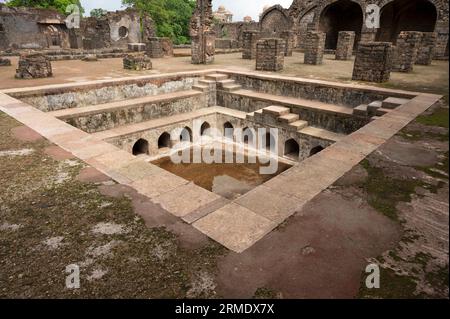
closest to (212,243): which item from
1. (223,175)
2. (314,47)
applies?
(223,175)

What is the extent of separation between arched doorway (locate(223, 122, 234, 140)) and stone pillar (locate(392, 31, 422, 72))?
6.75 m

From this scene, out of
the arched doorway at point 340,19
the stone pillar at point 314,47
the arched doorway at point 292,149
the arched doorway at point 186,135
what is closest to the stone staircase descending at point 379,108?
the arched doorway at point 292,149

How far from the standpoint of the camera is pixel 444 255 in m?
2.19

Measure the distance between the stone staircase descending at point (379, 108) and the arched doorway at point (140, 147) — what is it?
5930mm

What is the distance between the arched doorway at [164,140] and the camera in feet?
32.5

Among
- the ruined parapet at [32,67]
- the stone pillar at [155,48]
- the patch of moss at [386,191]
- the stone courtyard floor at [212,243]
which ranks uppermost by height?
the stone pillar at [155,48]

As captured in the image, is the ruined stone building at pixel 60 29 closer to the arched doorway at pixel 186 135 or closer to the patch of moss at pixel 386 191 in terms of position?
the arched doorway at pixel 186 135

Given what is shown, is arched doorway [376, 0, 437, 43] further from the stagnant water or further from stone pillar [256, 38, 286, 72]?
the stagnant water

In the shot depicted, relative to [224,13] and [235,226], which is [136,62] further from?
[224,13]

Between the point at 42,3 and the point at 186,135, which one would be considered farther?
the point at 42,3

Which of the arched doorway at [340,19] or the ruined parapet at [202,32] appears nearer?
the ruined parapet at [202,32]

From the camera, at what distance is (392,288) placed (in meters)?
1.91

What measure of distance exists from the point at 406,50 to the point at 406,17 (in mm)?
13197

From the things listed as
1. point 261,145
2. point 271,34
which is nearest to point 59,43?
point 271,34
